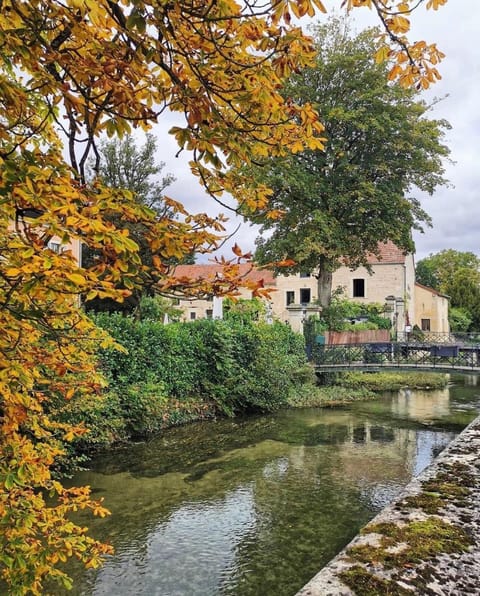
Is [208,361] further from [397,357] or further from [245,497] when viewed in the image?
[397,357]

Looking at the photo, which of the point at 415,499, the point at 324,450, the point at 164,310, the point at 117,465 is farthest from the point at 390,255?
the point at 415,499

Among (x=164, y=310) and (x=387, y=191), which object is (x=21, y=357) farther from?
(x=387, y=191)

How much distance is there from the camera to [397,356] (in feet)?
57.3

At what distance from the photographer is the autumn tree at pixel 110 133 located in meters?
1.63

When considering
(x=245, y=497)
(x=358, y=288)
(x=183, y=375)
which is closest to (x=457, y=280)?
(x=358, y=288)

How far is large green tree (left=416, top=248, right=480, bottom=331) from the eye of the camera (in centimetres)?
4331

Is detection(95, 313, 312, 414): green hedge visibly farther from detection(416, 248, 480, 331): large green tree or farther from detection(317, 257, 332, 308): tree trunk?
detection(416, 248, 480, 331): large green tree

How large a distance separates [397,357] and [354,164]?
30.5 feet

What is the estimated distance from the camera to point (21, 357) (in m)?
2.25

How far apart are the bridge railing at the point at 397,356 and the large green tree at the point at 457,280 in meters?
25.1

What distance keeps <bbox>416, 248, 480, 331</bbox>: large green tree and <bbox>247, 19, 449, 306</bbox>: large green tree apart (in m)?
23.1

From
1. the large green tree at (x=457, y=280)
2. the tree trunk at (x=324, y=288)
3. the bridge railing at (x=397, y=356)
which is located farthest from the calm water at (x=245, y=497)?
the large green tree at (x=457, y=280)

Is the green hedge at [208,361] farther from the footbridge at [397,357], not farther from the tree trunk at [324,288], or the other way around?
the tree trunk at [324,288]

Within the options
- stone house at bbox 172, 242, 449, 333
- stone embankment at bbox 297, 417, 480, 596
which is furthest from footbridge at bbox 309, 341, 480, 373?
stone embankment at bbox 297, 417, 480, 596
